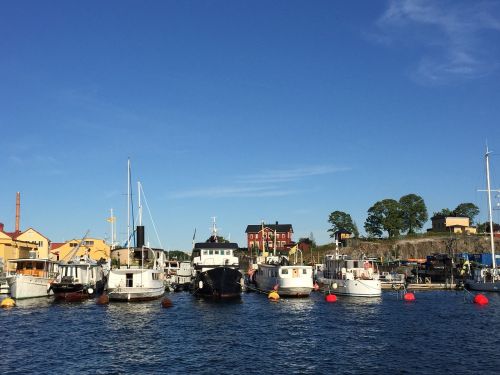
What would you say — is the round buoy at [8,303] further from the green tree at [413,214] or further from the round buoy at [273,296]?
the green tree at [413,214]

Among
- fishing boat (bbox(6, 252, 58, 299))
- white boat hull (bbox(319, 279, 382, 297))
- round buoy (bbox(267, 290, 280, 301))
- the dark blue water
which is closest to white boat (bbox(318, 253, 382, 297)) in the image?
white boat hull (bbox(319, 279, 382, 297))

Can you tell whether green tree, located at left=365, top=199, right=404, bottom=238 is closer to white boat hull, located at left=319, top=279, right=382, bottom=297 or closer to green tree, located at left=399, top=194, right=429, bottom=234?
green tree, located at left=399, top=194, right=429, bottom=234

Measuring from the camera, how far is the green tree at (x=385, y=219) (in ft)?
568

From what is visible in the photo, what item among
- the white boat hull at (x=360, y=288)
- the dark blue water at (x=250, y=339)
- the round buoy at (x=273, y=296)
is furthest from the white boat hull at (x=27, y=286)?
the white boat hull at (x=360, y=288)

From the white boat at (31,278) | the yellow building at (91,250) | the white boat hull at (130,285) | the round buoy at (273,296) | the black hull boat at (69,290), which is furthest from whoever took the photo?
the yellow building at (91,250)

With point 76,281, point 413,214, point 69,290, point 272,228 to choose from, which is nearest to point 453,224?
point 413,214

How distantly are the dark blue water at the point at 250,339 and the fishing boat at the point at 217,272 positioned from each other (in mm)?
4194

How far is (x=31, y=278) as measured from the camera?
7219cm

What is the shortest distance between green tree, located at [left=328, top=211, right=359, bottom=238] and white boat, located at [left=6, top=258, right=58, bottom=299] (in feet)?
417

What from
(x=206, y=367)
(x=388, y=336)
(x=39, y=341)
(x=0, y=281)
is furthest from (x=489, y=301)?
(x=0, y=281)

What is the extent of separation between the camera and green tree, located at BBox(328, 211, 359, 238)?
192m

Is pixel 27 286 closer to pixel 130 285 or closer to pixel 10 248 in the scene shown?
pixel 130 285

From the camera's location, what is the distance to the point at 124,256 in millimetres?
136125

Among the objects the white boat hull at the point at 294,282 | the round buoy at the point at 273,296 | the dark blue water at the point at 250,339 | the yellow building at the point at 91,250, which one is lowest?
the dark blue water at the point at 250,339
